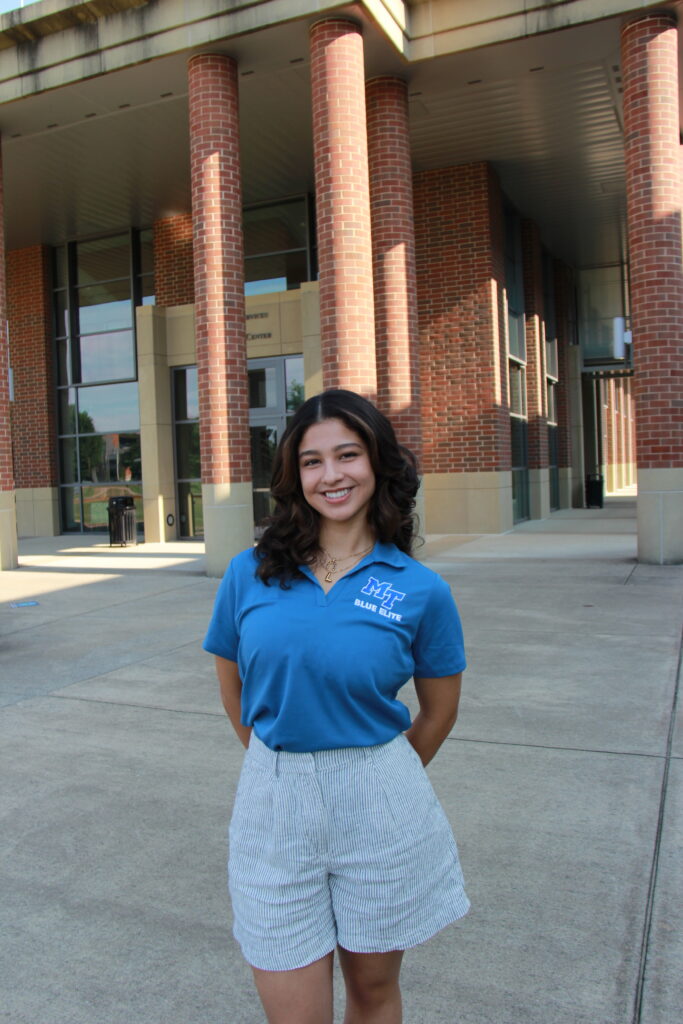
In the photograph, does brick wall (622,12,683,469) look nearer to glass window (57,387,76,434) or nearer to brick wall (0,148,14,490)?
brick wall (0,148,14,490)

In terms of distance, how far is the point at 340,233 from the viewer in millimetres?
11203

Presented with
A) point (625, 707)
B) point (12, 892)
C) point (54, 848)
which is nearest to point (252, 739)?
point (12, 892)

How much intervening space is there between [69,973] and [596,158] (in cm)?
1731

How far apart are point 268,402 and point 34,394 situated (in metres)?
6.89

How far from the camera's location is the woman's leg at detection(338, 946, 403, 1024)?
1.73 meters

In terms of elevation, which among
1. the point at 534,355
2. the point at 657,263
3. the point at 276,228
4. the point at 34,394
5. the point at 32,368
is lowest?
the point at 34,394

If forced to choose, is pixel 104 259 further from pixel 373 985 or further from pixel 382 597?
pixel 373 985

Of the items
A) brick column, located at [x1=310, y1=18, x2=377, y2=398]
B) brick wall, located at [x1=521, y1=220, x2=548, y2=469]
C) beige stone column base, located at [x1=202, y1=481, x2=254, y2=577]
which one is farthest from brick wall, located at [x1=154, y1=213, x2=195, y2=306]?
beige stone column base, located at [x1=202, y1=481, x2=254, y2=577]

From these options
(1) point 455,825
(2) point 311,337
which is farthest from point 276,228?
(1) point 455,825

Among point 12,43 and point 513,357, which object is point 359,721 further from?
point 513,357

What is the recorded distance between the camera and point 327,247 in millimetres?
11344

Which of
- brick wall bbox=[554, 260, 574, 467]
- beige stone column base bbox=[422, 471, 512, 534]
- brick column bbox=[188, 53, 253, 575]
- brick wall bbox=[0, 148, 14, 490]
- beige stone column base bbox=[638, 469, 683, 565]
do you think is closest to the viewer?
beige stone column base bbox=[638, 469, 683, 565]

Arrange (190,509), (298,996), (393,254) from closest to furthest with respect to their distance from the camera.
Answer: (298,996)
(393,254)
(190,509)

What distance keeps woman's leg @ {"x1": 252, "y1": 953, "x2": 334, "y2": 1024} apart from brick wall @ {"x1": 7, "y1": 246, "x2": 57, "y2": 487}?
1987 centimetres
